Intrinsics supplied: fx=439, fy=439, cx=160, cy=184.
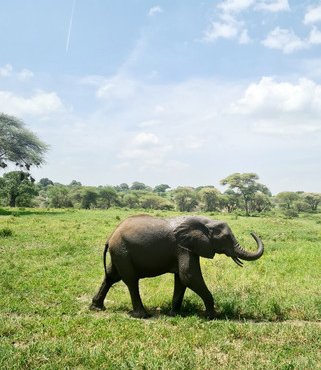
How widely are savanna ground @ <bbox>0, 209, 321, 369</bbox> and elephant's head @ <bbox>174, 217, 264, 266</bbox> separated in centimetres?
105

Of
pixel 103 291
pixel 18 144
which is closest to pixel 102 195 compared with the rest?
pixel 18 144

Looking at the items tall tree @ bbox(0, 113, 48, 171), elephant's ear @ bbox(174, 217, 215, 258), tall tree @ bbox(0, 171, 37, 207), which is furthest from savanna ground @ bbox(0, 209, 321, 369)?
tall tree @ bbox(0, 171, 37, 207)

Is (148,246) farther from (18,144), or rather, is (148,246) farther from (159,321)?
(18,144)

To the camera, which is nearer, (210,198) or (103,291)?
(103,291)

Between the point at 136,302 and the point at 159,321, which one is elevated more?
the point at 136,302

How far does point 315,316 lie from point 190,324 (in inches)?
98.9

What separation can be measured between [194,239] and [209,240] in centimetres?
33

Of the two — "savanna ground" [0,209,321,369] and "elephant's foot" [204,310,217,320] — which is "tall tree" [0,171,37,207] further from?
"elephant's foot" [204,310,217,320]

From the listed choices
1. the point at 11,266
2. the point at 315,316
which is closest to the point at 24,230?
the point at 11,266

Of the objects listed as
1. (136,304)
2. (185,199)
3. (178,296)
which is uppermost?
(185,199)

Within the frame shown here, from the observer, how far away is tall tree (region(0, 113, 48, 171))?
4138cm

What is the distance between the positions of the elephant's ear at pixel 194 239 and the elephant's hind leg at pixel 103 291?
1704 millimetres

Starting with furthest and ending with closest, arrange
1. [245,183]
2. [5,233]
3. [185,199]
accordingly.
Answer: [185,199] → [245,183] → [5,233]

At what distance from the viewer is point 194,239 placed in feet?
28.8
